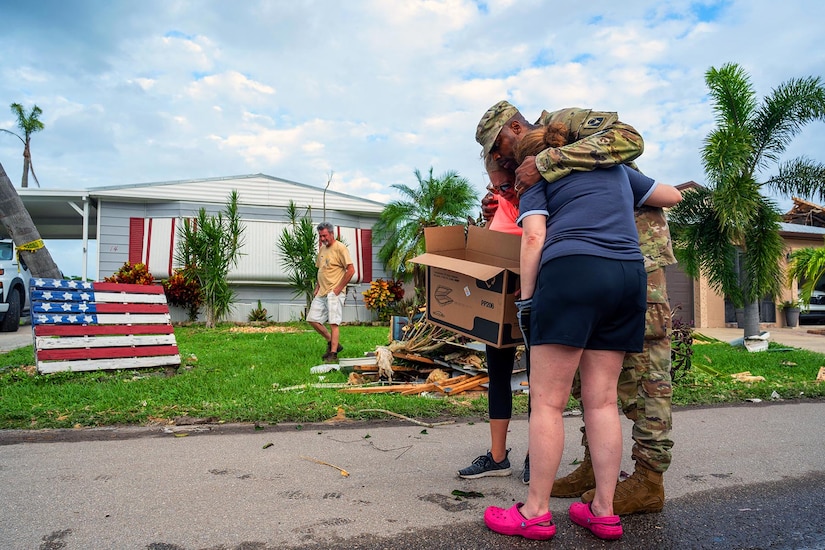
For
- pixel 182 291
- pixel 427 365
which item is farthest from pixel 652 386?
pixel 182 291

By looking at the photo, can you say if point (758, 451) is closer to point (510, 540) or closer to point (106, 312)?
point (510, 540)

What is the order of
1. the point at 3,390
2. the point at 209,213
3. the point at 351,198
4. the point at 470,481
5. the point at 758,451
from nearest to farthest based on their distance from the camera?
the point at 470,481 → the point at 758,451 → the point at 3,390 → the point at 209,213 → the point at 351,198

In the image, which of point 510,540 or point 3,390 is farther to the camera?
point 3,390

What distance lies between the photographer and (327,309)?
870 centimetres

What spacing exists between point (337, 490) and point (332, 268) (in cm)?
576

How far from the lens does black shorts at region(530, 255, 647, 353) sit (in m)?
2.38

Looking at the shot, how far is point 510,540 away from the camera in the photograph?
99.5 inches

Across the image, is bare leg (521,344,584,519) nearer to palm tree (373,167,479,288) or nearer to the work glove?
the work glove

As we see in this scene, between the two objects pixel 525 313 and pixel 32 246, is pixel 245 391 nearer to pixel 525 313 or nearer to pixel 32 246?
pixel 32 246

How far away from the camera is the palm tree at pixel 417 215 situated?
712 inches

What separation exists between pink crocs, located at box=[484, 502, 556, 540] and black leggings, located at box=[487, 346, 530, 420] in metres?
0.75

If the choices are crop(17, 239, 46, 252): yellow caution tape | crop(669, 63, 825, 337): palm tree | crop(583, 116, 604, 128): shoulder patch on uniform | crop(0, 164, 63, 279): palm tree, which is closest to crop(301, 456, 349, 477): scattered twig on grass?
crop(583, 116, 604, 128): shoulder patch on uniform

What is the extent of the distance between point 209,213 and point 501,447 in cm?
1569

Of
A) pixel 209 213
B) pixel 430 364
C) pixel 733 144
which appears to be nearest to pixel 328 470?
pixel 430 364
